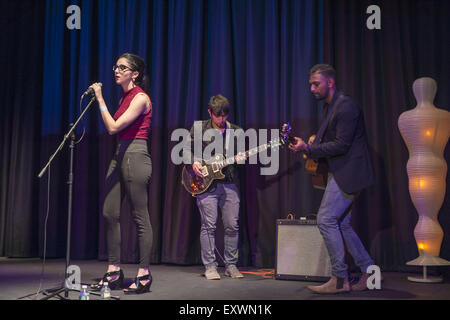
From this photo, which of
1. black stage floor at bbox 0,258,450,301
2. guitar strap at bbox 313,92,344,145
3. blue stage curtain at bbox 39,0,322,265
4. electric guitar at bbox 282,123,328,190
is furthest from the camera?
blue stage curtain at bbox 39,0,322,265

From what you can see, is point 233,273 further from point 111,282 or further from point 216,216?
point 111,282

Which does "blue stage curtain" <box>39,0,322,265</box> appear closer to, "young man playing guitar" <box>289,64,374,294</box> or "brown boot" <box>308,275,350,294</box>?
"young man playing guitar" <box>289,64,374,294</box>

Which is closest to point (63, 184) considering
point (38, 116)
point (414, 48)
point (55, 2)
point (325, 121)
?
point (38, 116)

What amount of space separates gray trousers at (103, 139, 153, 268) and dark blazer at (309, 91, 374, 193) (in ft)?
4.42

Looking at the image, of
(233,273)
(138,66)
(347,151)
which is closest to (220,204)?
(233,273)

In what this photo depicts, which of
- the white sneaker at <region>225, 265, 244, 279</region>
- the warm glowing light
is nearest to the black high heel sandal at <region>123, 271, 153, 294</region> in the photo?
the white sneaker at <region>225, 265, 244, 279</region>

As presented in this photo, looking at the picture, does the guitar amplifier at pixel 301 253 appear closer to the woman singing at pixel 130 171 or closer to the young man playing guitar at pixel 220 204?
the young man playing guitar at pixel 220 204

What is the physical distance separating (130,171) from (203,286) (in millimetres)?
1159

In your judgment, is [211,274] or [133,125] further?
[211,274]

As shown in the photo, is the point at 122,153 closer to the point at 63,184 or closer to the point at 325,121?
the point at 325,121

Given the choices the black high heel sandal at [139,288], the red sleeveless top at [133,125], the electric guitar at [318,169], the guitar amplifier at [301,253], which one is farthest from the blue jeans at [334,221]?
the red sleeveless top at [133,125]

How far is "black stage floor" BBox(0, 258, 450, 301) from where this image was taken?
3.26 meters

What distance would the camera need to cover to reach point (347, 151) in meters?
3.42

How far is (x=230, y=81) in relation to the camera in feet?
16.5
